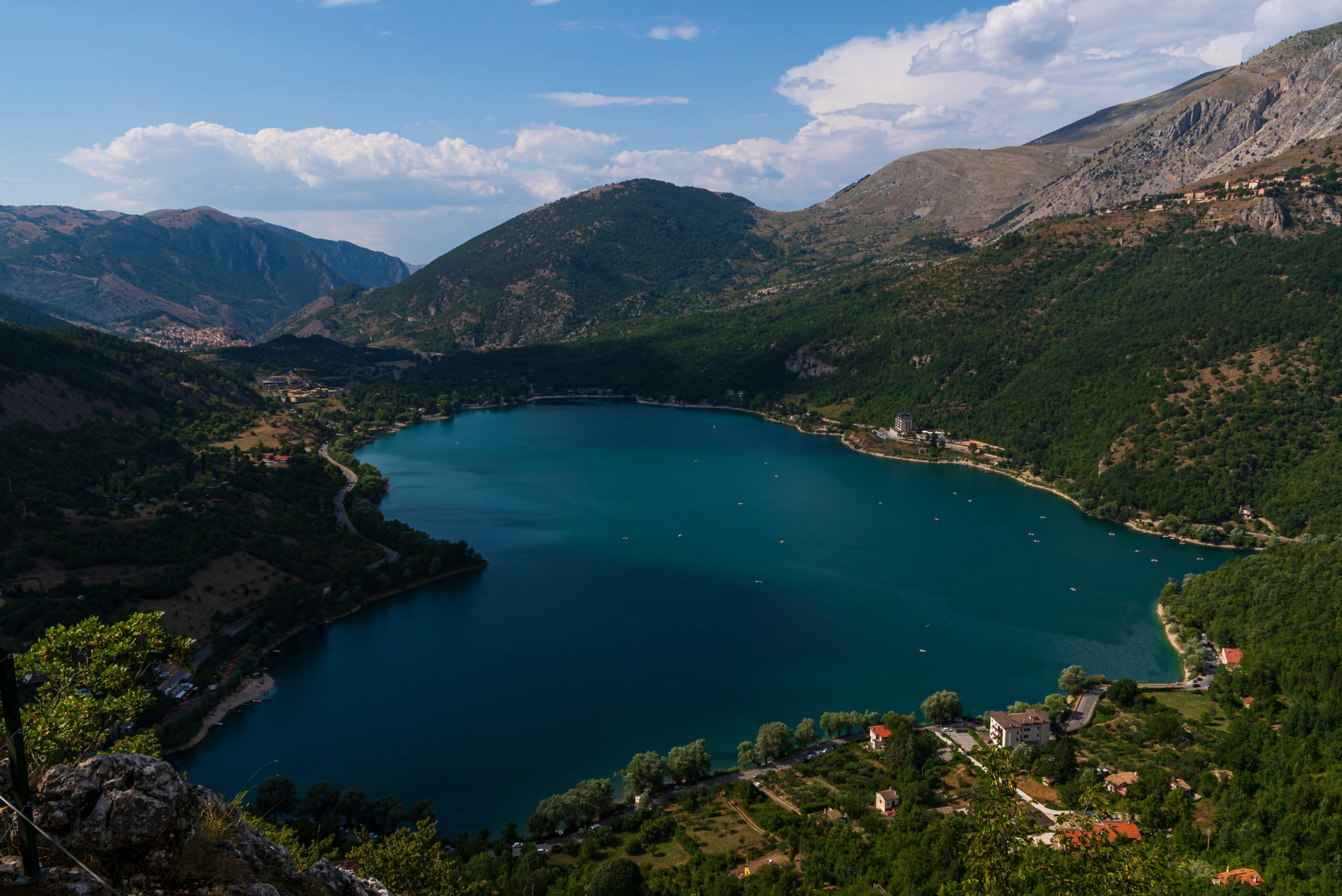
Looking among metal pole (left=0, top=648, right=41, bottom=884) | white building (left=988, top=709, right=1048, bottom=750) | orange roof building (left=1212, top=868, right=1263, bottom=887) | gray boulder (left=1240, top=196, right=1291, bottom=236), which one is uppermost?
gray boulder (left=1240, top=196, right=1291, bottom=236)

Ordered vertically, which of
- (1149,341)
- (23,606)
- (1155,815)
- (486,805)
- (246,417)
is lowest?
(486,805)

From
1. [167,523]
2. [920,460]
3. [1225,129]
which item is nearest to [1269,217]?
[920,460]

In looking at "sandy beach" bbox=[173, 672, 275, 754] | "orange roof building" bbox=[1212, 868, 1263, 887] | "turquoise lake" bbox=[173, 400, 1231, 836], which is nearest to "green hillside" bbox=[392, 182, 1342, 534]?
"turquoise lake" bbox=[173, 400, 1231, 836]

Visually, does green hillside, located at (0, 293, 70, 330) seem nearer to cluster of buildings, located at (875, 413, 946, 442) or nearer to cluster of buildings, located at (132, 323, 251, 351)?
cluster of buildings, located at (132, 323, 251, 351)

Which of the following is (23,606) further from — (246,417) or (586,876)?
(246,417)

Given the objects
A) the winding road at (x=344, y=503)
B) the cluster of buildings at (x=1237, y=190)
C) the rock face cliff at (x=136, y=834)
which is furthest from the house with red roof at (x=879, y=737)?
the cluster of buildings at (x=1237, y=190)

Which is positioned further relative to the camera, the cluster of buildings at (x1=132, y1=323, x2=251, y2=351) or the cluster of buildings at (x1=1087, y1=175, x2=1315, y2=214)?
the cluster of buildings at (x1=132, y1=323, x2=251, y2=351)

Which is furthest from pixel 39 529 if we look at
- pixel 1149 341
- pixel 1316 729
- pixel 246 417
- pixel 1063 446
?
pixel 1149 341
